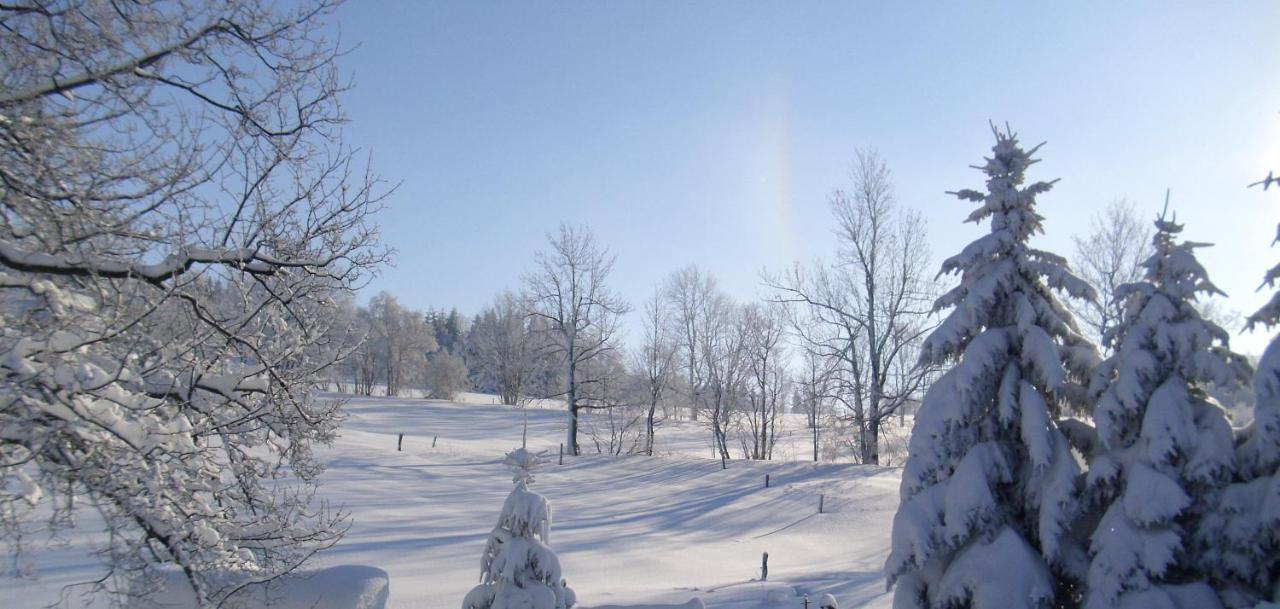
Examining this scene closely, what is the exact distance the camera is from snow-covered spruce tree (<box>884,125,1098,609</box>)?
6844mm

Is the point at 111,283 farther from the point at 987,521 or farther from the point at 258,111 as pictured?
the point at 987,521

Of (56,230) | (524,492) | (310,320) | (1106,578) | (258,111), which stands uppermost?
(258,111)

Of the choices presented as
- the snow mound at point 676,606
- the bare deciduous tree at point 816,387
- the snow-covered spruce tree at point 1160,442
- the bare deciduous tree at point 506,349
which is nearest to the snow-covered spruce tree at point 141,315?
the snow mound at point 676,606

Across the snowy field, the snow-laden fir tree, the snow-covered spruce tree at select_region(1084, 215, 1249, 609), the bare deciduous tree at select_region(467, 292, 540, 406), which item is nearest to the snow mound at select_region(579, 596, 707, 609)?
the snowy field

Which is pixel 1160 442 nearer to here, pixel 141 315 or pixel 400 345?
pixel 141 315

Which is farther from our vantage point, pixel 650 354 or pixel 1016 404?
pixel 650 354

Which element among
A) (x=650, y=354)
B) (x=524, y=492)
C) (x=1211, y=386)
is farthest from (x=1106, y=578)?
(x=650, y=354)

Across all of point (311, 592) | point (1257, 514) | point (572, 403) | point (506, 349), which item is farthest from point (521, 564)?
point (506, 349)

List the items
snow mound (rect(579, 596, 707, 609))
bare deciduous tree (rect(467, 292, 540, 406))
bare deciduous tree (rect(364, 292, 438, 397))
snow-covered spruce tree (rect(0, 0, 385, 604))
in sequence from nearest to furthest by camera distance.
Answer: snow-covered spruce tree (rect(0, 0, 385, 604)) → snow mound (rect(579, 596, 707, 609)) → bare deciduous tree (rect(467, 292, 540, 406)) → bare deciduous tree (rect(364, 292, 438, 397))

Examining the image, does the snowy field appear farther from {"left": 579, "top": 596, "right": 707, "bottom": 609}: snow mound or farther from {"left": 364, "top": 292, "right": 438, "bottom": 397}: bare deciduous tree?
{"left": 364, "top": 292, "right": 438, "bottom": 397}: bare deciduous tree

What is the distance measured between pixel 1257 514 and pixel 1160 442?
900 millimetres

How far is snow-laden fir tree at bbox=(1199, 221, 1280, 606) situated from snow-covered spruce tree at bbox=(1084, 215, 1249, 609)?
0.17 m

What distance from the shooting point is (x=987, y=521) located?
7.14 metres

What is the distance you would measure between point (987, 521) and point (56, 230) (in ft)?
27.5
